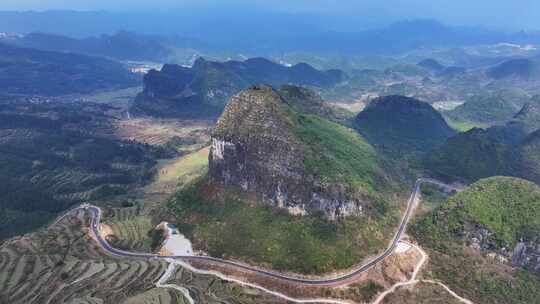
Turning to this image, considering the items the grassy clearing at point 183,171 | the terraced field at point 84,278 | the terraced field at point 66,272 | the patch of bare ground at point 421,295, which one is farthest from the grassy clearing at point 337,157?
the grassy clearing at point 183,171

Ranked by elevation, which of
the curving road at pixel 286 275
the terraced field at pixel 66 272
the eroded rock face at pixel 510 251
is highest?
Answer: the eroded rock face at pixel 510 251

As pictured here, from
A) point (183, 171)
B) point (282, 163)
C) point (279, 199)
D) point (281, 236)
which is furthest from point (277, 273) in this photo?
point (183, 171)

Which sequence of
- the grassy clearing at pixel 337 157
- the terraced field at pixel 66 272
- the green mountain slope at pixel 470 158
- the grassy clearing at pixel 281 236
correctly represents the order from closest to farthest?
1. the terraced field at pixel 66 272
2. the grassy clearing at pixel 281 236
3. the grassy clearing at pixel 337 157
4. the green mountain slope at pixel 470 158

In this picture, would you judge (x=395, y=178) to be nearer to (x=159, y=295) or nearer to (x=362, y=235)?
(x=362, y=235)

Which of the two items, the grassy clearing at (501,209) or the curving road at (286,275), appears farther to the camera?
the grassy clearing at (501,209)

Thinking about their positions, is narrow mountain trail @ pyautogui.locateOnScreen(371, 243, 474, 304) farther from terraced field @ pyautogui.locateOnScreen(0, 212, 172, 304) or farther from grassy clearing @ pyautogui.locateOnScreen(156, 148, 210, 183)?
grassy clearing @ pyautogui.locateOnScreen(156, 148, 210, 183)

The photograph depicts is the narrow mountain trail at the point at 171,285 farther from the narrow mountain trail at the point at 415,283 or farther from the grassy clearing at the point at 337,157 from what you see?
the grassy clearing at the point at 337,157

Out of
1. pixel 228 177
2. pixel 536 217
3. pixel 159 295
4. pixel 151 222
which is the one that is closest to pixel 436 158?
pixel 536 217

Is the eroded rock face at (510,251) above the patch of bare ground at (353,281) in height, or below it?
above
